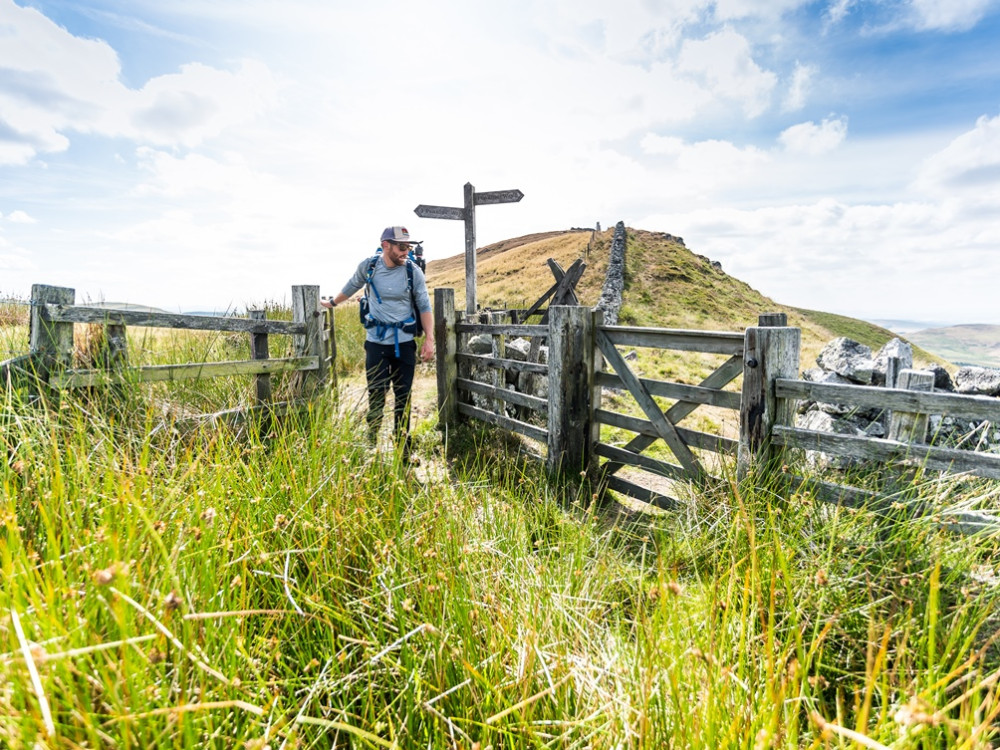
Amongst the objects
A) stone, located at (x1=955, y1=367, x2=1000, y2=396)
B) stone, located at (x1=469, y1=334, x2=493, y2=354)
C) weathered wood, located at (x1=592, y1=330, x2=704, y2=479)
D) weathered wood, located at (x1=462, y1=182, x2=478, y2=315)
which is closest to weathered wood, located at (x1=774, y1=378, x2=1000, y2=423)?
weathered wood, located at (x1=592, y1=330, x2=704, y2=479)

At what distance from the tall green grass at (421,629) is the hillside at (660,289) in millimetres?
19277

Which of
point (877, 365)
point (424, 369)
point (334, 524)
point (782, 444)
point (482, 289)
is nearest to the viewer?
point (334, 524)

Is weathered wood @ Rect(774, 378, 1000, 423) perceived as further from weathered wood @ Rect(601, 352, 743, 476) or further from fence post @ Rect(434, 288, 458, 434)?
fence post @ Rect(434, 288, 458, 434)

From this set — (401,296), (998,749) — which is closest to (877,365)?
(401,296)

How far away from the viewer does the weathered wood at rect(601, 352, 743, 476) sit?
421 cm

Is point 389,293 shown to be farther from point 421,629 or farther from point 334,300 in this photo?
point 421,629

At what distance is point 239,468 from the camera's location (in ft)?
9.30

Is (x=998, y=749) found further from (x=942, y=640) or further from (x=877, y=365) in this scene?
(x=877, y=365)

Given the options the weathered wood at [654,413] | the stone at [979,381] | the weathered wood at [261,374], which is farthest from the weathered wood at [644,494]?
the stone at [979,381]

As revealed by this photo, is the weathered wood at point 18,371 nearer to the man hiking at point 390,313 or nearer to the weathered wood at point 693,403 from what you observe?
the man hiking at point 390,313

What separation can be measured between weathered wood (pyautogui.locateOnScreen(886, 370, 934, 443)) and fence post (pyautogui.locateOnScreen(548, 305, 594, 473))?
8.33 feet

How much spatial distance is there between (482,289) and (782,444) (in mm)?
30979

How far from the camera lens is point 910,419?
4324 millimetres

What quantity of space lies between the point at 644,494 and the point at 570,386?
124cm
